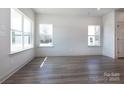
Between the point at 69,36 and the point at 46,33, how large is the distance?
4.85 feet

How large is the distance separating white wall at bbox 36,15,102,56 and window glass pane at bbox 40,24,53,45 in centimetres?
25

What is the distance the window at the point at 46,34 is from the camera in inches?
325

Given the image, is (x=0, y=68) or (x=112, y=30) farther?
(x=112, y=30)

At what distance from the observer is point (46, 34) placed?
8305 mm

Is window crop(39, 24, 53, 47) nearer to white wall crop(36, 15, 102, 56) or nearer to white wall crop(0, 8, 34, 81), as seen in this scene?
white wall crop(36, 15, 102, 56)

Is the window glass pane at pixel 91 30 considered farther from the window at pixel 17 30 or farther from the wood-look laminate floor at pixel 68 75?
the window at pixel 17 30

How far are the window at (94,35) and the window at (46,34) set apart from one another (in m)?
2.54

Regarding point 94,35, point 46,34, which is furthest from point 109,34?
point 46,34

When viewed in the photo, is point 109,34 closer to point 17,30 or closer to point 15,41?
point 17,30

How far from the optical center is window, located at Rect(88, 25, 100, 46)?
8.65 metres
